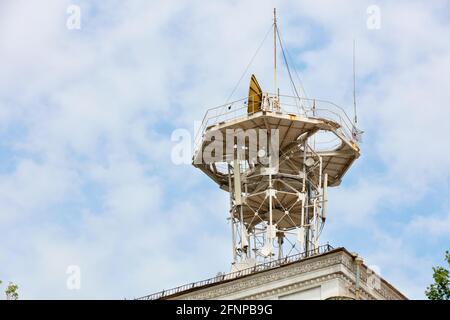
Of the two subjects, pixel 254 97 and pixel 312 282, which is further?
pixel 254 97

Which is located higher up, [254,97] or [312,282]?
[254,97]

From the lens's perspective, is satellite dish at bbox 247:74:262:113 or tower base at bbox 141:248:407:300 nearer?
tower base at bbox 141:248:407:300

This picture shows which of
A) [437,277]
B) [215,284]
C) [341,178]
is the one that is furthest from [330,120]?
[215,284]

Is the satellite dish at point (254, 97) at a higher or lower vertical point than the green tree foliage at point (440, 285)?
higher

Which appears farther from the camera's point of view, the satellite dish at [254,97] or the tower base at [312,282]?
the satellite dish at [254,97]

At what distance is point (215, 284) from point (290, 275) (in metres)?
4.19

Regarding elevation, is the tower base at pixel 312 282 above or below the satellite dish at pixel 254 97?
below

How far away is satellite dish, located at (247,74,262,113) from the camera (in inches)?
2381

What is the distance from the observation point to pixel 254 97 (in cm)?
6106

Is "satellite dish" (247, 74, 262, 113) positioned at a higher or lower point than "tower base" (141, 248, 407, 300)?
higher

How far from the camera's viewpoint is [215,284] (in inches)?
1973

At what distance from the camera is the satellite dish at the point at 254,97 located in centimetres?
6047
